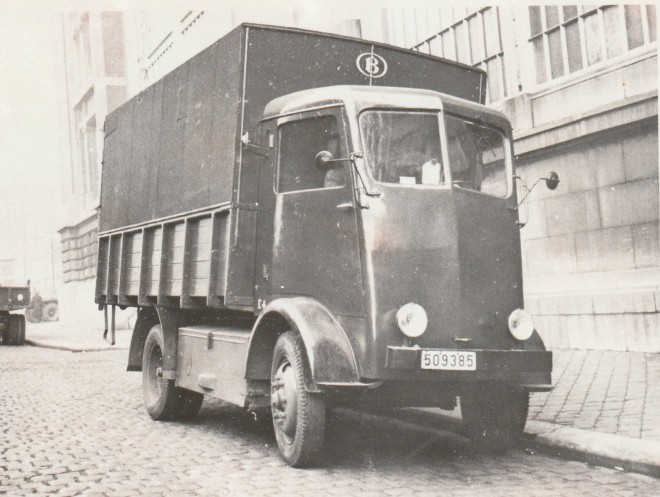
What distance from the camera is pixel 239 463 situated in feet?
18.8

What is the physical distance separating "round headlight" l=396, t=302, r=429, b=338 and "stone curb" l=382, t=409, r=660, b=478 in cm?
151

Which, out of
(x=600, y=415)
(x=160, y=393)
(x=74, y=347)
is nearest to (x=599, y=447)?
(x=600, y=415)

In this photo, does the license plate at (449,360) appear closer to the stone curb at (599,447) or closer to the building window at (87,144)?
the stone curb at (599,447)

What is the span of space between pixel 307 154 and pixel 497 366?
2099 mm

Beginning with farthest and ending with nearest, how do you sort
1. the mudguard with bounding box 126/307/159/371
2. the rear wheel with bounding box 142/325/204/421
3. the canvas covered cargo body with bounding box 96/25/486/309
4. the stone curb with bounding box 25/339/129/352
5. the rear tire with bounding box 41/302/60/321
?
the rear tire with bounding box 41/302/60/321 < the stone curb with bounding box 25/339/129/352 < the mudguard with bounding box 126/307/159/371 < the rear wheel with bounding box 142/325/204/421 < the canvas covered cargo body with bounding box 96/25/486/309

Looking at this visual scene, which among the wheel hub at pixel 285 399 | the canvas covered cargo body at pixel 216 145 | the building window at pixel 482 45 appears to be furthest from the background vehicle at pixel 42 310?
the wheel hub at pixel 285 399

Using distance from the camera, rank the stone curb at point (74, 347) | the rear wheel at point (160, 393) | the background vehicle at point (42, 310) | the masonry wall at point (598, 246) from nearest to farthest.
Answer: the rear wheel at point (160, 393) → the masonry wall at point (598, 246) → the stone curb at point (74, 347) → the background vehicle at point (42, 310)

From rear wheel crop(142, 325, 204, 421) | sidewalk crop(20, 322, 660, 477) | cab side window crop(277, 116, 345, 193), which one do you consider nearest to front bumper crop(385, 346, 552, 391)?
sidewalk crop(20, 322, 660, 477)

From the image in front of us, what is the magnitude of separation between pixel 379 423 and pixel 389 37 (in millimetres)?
10104

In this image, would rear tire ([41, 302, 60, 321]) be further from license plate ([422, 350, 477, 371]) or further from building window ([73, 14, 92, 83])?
license plate ([422, 350, 477, 371])

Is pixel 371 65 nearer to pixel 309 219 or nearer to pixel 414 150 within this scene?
pixel 414 150

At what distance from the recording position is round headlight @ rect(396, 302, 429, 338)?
5168 mm

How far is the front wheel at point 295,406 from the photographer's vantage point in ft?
17.5

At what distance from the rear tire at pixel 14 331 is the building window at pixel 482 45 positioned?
14.6m
